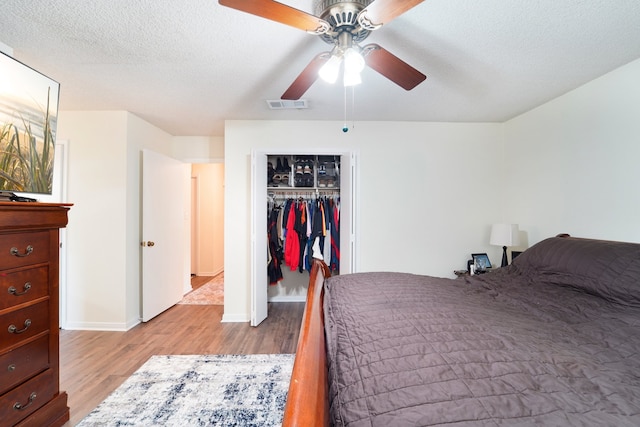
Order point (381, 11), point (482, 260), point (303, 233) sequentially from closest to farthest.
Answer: point (381, 11), point (482, 260), point (303, 233)

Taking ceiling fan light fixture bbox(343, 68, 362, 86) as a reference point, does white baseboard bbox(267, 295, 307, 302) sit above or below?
below

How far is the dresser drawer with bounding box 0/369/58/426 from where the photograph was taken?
4.29 ft

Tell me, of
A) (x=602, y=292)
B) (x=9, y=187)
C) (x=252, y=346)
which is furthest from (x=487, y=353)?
(x=9, y=187)

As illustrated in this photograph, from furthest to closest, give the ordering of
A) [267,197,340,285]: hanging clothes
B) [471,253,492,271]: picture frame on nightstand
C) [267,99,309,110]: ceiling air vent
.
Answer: [267,197,340,285]: hanging clothes → [471,253,492,271]: picture frame on nightstand → [267,99,309,110]: ceiling air vent

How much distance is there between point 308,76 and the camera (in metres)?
1.54

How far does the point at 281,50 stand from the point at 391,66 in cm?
75

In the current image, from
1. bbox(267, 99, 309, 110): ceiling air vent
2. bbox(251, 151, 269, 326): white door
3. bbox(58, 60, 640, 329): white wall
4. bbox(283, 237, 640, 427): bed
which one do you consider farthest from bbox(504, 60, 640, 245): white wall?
bbox(251, 151, 269, 326): white door

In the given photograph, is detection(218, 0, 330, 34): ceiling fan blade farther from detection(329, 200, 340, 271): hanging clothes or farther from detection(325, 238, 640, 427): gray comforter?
detection(329, 200, 340, 271): hanging clothes

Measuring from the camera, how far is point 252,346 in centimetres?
244

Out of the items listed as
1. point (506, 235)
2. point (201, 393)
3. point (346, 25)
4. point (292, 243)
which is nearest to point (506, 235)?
point (506, 235)

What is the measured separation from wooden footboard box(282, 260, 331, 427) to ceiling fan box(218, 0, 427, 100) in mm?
1197

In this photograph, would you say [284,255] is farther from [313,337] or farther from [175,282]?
[313,337]

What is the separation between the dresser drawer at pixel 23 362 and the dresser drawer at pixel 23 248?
45 cm

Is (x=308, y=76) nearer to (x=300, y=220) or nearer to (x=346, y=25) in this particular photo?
(x=346, y=25)
